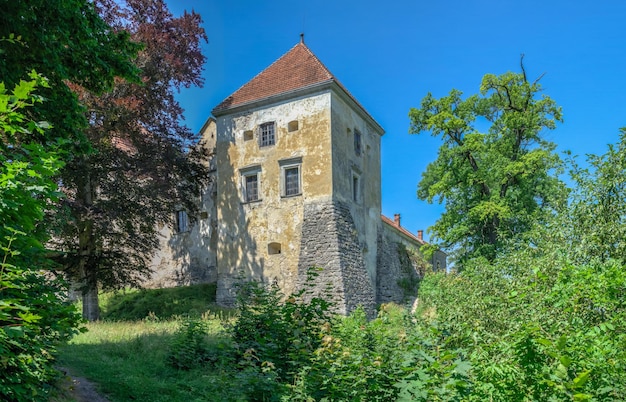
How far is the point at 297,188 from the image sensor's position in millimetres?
20312

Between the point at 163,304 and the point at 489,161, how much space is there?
15.8 m

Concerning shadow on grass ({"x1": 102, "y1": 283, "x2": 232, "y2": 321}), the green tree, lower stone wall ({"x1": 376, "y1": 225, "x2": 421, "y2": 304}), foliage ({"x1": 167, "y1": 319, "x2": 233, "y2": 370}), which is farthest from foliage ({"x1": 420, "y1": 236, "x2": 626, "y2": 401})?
lower stone wall ({"x1": 376, "y1": 225, "x2": 421, "y2": 304})

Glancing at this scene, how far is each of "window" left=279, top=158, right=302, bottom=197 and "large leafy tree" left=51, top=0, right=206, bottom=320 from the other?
150 inches

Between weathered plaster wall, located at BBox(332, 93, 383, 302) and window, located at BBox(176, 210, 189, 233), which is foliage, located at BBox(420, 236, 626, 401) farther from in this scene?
window, located at BBox(176, 210, 189, 233)

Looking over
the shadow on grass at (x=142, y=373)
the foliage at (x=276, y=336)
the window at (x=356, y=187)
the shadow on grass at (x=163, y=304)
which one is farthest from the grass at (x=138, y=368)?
the window at (x=356, y=187)

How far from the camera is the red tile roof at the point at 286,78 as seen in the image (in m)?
20.7

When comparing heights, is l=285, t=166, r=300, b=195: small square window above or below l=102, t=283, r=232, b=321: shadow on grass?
above

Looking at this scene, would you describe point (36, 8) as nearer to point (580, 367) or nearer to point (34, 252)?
point (34, 252)

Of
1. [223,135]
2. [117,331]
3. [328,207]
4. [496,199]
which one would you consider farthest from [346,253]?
[117,331]

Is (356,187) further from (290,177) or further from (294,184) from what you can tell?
(290,177)

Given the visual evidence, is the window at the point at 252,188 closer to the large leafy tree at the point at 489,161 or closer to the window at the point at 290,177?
the window at the point at 290,177

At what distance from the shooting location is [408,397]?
194 inches

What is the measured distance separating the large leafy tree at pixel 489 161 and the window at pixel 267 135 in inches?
271

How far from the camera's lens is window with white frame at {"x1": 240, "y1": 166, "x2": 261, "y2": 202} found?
827 inches
